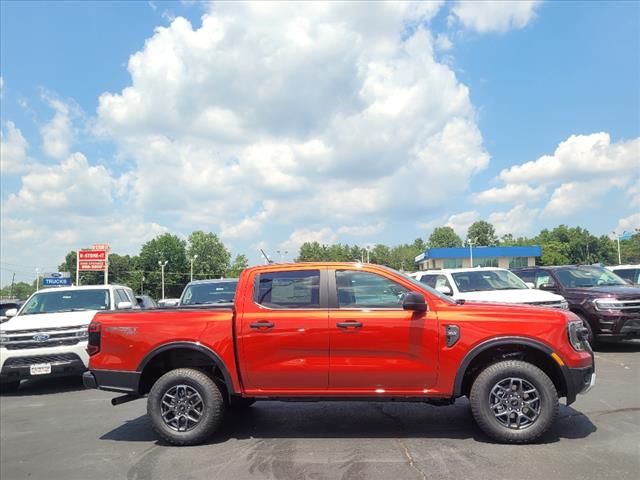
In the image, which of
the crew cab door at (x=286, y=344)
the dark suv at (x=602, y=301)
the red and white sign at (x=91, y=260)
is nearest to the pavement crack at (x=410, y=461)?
the crew cab door at (x=286, y=344)

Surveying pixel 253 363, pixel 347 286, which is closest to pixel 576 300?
pixel 347 286

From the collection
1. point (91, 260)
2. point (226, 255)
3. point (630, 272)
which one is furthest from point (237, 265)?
point (630, 272)

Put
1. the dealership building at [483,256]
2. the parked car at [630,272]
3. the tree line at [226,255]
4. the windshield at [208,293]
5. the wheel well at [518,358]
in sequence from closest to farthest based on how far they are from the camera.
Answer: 1. the wheel well at [518,358]
2. the windshield at [208,293]
3. the parked car at [630,272]
4. the dealership building at [483,256]
5. the tree line at [226,255]

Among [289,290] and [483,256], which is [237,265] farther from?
[289,290]

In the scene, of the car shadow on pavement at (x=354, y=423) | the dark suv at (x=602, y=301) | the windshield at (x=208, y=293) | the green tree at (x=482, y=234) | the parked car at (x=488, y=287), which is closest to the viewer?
the car shadow on pavement at (x=354, y=423)

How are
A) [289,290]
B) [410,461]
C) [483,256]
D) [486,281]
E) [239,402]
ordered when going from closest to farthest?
[410,461]
[289,290]
[239,402]
[486,281]
[483,256]

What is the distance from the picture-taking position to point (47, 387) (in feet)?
32.4

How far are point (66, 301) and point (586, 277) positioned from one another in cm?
1193

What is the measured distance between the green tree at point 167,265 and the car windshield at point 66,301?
106 metres

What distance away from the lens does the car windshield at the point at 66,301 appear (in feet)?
33.3

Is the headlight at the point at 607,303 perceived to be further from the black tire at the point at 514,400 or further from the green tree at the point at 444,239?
the green tree at the point at 444,239

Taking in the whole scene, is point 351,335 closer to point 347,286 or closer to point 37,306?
point 347,286

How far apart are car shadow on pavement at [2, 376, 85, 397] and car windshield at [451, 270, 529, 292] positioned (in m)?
8.24

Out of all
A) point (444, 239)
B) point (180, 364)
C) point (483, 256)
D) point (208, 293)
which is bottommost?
point (180, 364)
